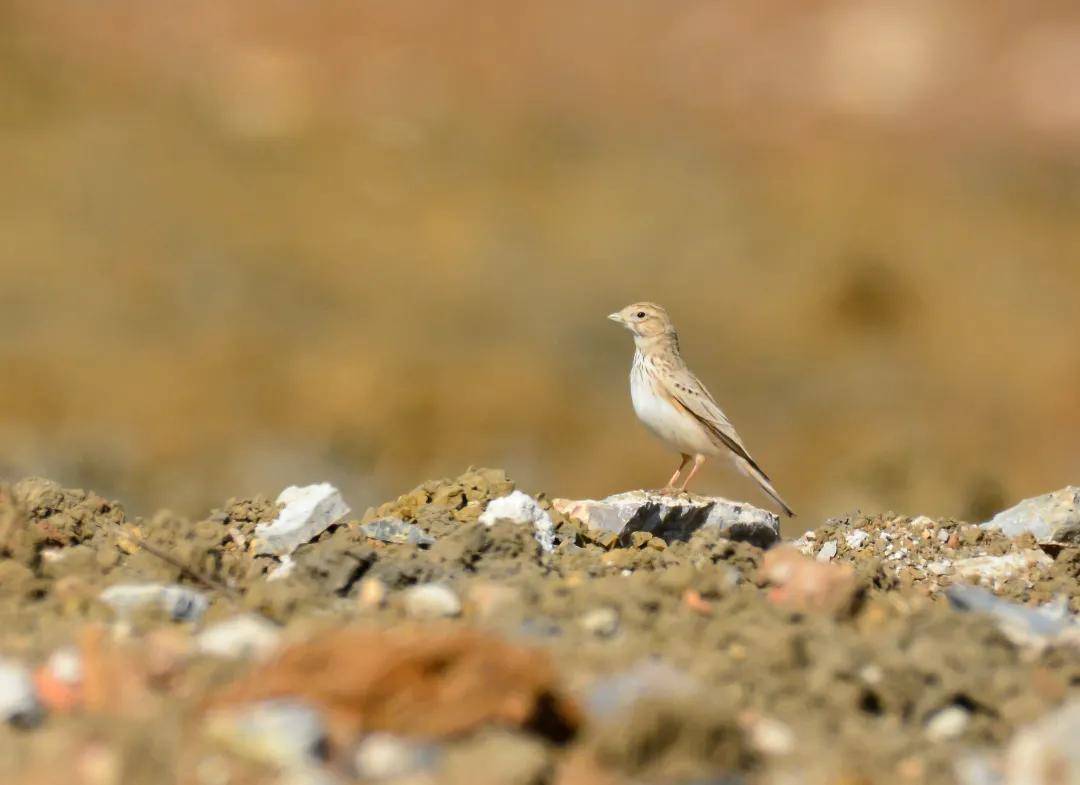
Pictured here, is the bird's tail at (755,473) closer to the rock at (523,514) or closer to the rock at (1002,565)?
the rock at (1002,565)

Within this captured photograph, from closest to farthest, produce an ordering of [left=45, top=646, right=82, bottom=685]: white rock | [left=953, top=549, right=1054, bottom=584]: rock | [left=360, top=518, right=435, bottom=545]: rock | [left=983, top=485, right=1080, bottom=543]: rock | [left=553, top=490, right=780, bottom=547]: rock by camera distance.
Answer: [left=45, top=646, right=82, bottom=685]: white rock
[left=360, top=518, right=435, bottom=545]: rock
[left=553, top=490, right=780, bottom=547]: rock
[left=953, top=549, right=1054, bottom=584]: rock
[left=983, top=485, right=1080, bottom=543]: rock

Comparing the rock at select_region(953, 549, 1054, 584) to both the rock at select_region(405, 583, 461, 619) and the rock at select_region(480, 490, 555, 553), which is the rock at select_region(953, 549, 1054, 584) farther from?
the rock at select_region(405, 583, 461, 619)

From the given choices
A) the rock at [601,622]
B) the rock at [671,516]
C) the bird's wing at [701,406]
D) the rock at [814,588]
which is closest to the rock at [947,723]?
the rock at [814,588]

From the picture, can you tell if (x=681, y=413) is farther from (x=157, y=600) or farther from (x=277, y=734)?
(x=277, y=734)

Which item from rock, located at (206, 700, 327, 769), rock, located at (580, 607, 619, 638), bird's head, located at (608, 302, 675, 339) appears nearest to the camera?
rock, located at (206, 700, 327, 769)

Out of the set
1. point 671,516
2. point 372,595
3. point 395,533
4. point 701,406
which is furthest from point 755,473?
point 372,595

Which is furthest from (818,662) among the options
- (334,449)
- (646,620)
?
(334,449)

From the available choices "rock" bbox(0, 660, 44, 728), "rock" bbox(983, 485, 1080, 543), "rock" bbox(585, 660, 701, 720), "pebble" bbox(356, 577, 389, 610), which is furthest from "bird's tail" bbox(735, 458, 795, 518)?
"rock" bbox(0, 660, 44, 728)
